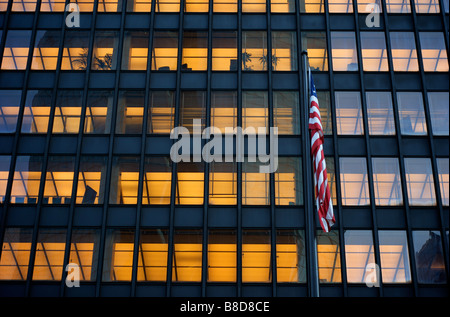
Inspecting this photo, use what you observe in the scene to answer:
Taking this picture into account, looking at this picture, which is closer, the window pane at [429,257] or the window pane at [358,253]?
the window pane at [429,257]

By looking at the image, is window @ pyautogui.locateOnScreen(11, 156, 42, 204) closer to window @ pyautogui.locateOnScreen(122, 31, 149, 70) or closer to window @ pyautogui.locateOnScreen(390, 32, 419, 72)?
window @ pyautogui.locateOnScreen(122, 31, 149, 70)

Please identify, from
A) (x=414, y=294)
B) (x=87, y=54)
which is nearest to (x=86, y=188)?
(x=87, y=54)

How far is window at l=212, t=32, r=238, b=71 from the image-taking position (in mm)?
27797

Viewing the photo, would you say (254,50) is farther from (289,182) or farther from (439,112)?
(439,112)

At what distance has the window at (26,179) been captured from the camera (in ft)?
83.5

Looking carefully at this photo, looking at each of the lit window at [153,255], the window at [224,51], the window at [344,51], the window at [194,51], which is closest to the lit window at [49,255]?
the lit window at [153,255]

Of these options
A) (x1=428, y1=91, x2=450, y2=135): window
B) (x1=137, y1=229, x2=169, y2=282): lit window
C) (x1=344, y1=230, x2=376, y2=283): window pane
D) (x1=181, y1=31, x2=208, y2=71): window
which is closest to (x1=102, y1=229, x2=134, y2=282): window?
(x1=137, y1=229, x2=169, y2=282): lit window

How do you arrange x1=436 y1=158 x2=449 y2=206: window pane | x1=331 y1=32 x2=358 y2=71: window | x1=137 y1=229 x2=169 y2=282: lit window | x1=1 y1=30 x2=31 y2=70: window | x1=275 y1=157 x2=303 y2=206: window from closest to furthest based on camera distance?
x1=137 y1=229 x2=169 y2=282: lit window
x1=436 y1=158 x2=449 y2=206: window pane
x1=275 y1=157 x2=303 y2=206: window
x1=331 y1=32 x2=358 y2=71: window
x1=1 y1=30 x2=31 y2=70: window

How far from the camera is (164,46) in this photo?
28.1m

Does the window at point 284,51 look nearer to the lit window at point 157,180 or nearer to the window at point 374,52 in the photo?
the window at point 374,52

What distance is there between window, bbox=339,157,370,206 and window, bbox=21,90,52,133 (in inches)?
597

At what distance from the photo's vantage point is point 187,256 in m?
24.4

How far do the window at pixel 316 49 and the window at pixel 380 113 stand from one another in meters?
2.89

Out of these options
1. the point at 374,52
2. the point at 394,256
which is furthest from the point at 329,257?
the point at 374,52
